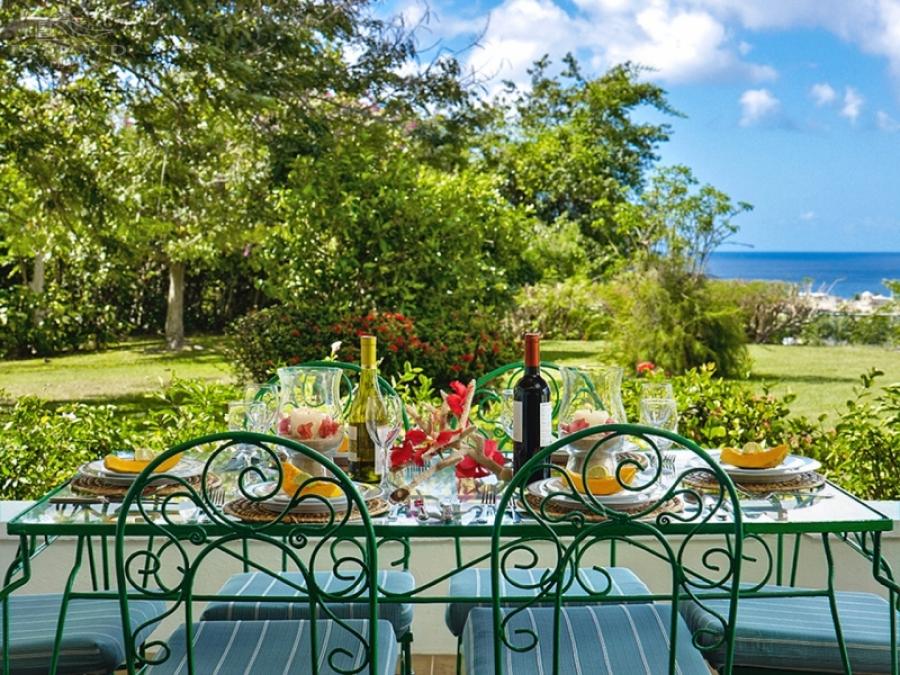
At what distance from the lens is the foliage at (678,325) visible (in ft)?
23.3

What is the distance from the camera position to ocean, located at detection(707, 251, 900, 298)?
35.8 meters

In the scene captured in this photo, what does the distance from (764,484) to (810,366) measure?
7796 mm

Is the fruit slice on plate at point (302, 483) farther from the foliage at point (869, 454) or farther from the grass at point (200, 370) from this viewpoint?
the grass at point (200, 370)

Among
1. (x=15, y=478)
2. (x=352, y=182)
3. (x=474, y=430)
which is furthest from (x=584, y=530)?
(x=352, y=182)

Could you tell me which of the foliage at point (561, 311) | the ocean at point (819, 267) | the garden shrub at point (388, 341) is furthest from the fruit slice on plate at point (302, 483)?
the ocean at point (819, 267)

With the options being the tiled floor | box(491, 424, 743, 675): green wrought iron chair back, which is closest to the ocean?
the tiled floor

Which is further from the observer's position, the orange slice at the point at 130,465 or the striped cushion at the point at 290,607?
the striped cushion at the point at 290,607

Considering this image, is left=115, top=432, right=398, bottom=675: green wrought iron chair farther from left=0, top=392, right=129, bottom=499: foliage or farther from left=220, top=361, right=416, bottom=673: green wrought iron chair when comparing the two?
left=0, top=392, right=129, bottom=499: foliage

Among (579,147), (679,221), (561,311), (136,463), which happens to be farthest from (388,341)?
(579,147)

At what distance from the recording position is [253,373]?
6754 millimetres

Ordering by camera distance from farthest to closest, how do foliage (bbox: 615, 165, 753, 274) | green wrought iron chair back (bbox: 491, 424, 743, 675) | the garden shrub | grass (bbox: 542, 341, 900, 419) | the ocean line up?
1. the ocean
2. grass (bbox: 542, 341, 900, 419)
3. foliage (bbox: 615, 165, 753, 274)
4. the garden shrub
5. green wrought iron chair back (bbox: 491, 424, 743, 675)

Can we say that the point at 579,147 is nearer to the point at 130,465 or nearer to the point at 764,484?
the point at 764,484

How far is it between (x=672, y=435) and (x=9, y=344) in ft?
30.3

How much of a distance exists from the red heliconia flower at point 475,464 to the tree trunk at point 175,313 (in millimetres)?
8672
